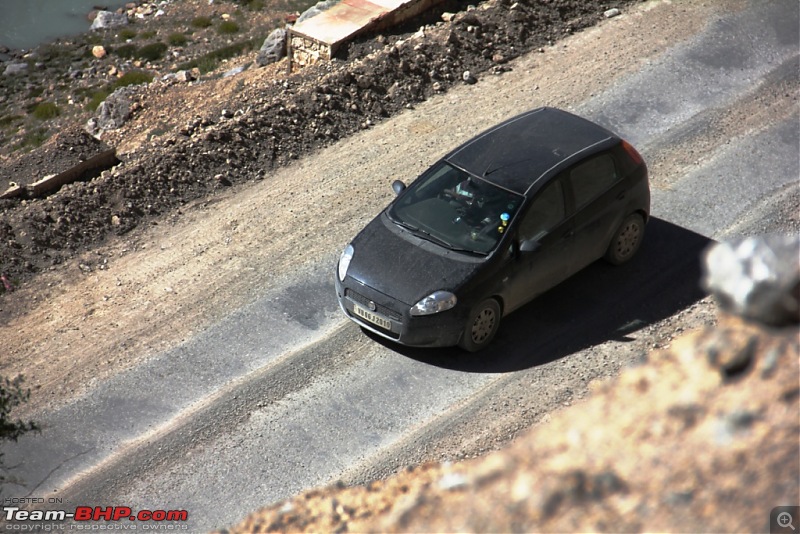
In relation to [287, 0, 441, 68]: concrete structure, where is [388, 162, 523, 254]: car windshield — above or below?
below

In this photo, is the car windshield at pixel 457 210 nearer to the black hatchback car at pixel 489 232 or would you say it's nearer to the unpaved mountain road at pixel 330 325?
the black hatchback car at pixel 489 232

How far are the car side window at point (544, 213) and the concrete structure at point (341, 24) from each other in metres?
6.43

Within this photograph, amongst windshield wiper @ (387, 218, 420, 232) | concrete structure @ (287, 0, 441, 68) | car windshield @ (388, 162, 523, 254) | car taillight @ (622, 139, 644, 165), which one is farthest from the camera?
concrete structure @ (287, 0, 441, 68)

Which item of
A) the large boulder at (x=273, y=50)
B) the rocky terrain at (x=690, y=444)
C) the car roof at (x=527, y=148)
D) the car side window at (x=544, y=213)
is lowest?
the large boulder at (x=273, y=50)

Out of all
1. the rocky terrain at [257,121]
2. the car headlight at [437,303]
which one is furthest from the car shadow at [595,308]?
the rocky terrain at [257,121]

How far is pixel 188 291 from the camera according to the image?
453 inches

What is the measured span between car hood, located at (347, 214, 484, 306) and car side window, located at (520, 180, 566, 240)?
0.69 m

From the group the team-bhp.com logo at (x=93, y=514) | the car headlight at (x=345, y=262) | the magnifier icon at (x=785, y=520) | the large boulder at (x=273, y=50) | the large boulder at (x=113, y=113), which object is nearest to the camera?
the magnifier icon at (x=785, y=520)

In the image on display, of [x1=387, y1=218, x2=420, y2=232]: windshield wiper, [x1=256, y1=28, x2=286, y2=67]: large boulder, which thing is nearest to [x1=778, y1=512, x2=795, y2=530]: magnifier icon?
[x1=387, y1=218, x2=420, y2=232]: windshield wiper

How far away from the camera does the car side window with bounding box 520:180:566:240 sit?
10.2m

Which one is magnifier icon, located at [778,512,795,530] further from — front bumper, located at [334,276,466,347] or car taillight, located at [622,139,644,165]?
car taillight, located at [622,139,644,165]

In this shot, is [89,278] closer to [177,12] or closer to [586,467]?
[586,467]

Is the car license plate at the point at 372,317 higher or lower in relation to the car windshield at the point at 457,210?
lower

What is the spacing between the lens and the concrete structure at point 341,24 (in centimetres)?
1558
